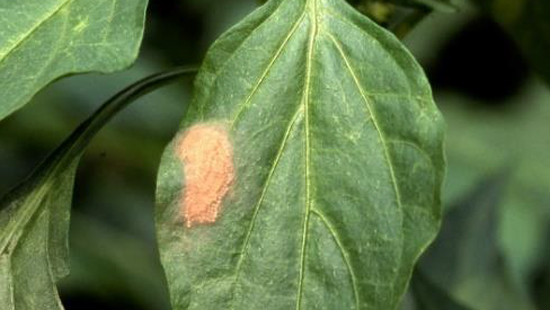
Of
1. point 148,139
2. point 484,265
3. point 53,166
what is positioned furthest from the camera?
point 148,139

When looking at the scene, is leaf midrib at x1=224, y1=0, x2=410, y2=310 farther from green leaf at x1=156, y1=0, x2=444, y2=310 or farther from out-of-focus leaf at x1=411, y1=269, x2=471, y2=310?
out-of-focus leaf at x1=411, y1=269, x2=471, y2=310

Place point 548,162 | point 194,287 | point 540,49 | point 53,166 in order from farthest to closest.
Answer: point 548,162 → point 540,49 → point 53,166 → point 194,287

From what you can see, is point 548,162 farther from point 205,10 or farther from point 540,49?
point 540,49

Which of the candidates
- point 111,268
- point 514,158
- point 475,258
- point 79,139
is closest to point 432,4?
point 79,139

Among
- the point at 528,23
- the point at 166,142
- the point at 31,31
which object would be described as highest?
the point at 31,31

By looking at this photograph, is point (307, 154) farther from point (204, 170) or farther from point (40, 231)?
point (40, 231)

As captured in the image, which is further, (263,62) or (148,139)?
(148,139)

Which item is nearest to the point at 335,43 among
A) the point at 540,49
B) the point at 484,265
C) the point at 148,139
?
the point at 540,49
